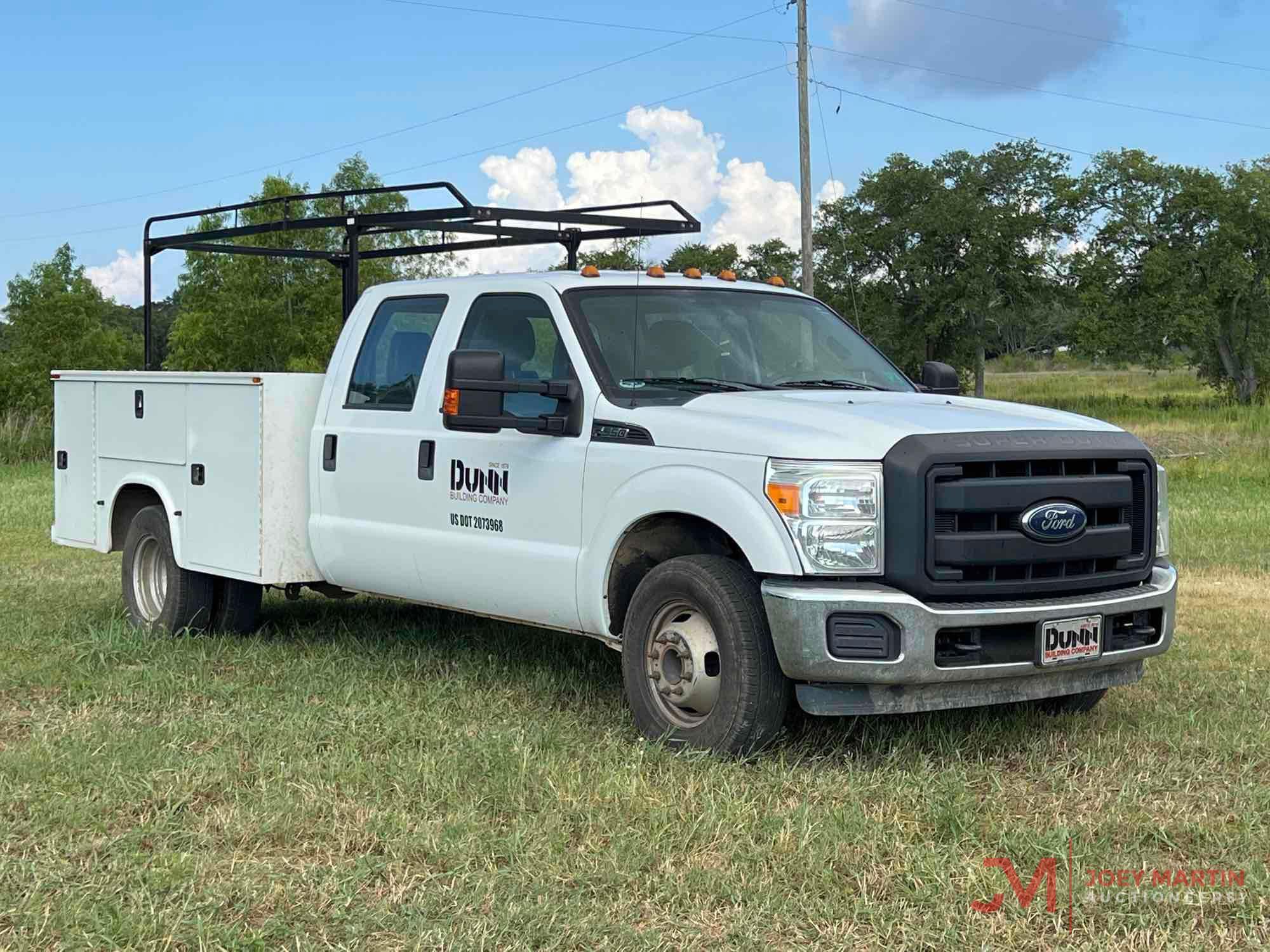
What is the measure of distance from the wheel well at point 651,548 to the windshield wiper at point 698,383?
65 cm

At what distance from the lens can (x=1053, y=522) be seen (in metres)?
5.66

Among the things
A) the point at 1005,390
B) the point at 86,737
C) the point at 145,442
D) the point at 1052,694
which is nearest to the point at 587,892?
the point at 1052,694

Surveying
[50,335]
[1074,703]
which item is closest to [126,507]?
[1074,703]

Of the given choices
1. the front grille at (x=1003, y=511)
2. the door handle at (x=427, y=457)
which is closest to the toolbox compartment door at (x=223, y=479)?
the door handle at (x=427, y=457)

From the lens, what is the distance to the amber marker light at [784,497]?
546 centimetres

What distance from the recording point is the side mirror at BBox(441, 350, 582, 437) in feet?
20.6

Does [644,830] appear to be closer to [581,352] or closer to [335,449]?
[581,352]

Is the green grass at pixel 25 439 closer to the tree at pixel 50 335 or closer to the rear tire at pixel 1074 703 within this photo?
the rear tire at pixel 1074 703

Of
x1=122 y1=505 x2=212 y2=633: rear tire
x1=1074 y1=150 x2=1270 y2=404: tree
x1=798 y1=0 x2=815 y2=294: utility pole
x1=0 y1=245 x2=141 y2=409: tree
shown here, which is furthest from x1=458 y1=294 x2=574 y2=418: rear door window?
x1=0 y1=245 x2=141 y2=409: tree

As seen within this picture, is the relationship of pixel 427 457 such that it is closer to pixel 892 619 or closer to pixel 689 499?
pixel 689 499

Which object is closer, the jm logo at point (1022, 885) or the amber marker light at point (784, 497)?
the jm logo at point (1022, 885)

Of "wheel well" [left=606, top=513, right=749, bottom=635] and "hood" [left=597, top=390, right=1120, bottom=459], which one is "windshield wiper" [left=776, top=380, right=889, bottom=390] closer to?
"hood" [left=597, top=390, right=1120, bottom=459]

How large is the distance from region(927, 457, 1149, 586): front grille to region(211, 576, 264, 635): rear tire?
178 inches

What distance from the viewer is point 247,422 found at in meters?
7.86
